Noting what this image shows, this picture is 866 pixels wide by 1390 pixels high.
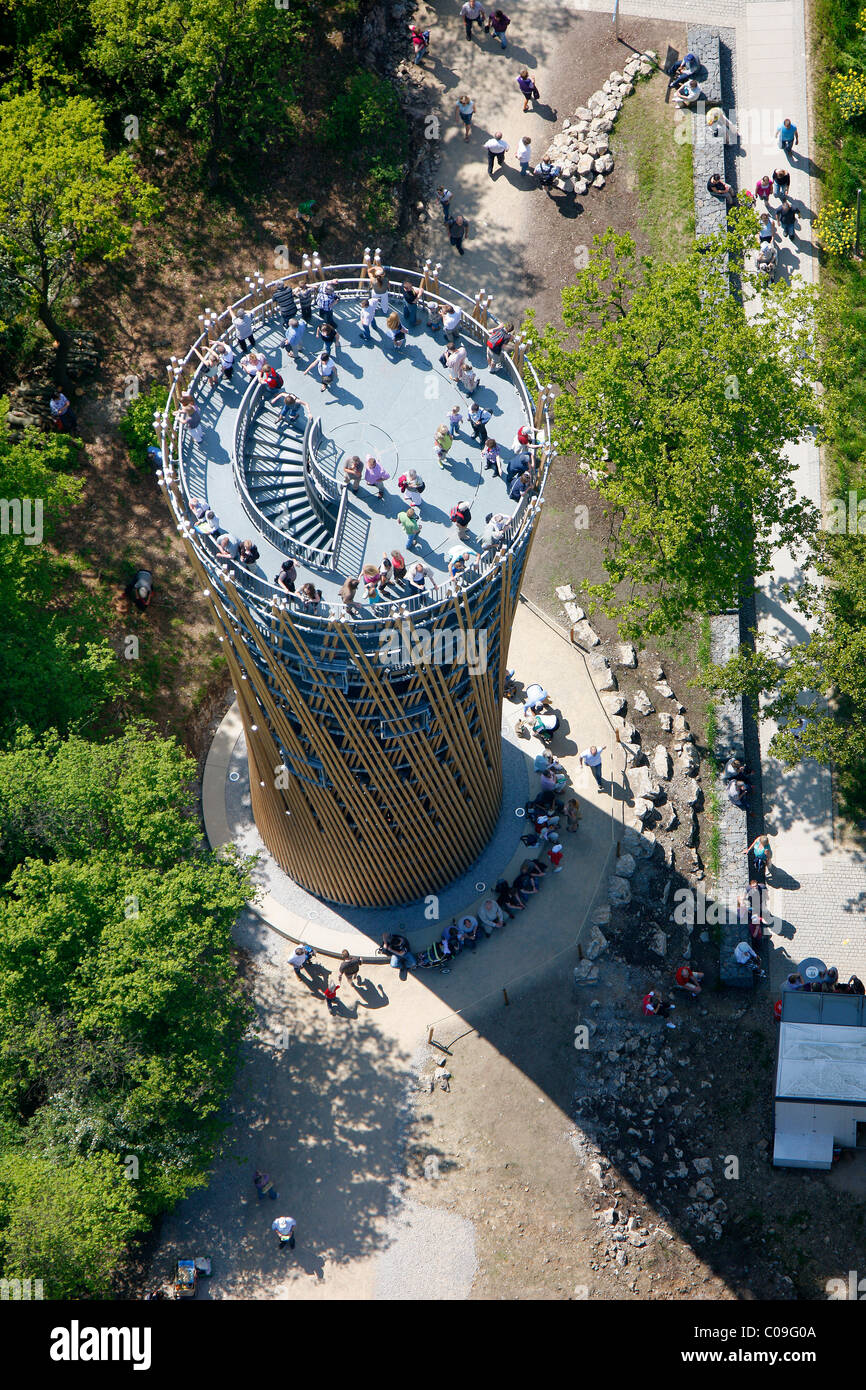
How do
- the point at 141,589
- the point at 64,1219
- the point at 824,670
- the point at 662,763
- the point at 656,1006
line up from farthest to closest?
the point at 141,589 → the point at 662,763 → the point at 656,1006 → the point at 824,670 → the point at 64,1219

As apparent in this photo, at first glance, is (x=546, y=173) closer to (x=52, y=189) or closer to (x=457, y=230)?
(x=457, y=230)

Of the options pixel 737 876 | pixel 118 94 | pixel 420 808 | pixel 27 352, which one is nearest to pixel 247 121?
pixel 118 94

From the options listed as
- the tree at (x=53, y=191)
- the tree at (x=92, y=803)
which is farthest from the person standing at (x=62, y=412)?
the tree at (x=92, y=803)

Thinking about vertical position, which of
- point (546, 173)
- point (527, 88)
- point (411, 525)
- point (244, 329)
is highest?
point (527, 88)

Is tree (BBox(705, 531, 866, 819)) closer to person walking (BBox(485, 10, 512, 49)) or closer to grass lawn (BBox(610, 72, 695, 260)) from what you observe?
grass lawn (BBox(610, 72, 695, 260))

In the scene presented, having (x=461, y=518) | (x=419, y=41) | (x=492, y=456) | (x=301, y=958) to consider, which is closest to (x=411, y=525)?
(x=461, y=518)

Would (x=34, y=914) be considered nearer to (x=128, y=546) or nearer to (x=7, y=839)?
(x=7, y=839)

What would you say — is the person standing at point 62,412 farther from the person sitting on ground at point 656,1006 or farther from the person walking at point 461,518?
the person sitting on ground at point 656,1006
